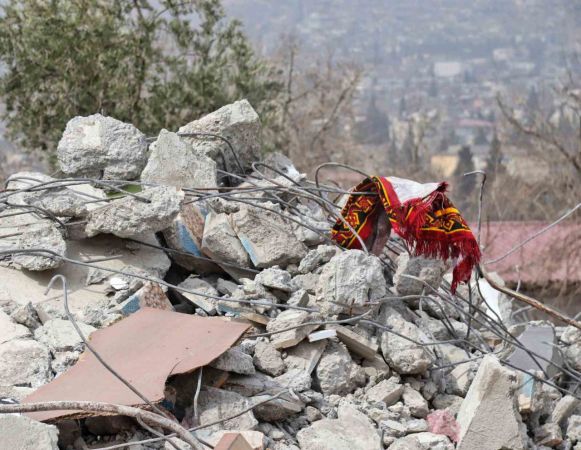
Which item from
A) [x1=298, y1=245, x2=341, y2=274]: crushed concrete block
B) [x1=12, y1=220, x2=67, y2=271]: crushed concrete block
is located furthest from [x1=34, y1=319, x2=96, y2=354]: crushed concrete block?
[x1=298, y1=245, x2=341, y2=274]: crushed concrete block

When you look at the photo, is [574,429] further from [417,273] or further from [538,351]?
[417,273]

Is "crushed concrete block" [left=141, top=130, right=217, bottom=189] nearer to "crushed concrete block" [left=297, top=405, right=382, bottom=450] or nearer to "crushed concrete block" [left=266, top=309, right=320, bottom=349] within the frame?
"crushed concrete block" [left=266, top=309, right=320, bottom=349]

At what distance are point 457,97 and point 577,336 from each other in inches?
1418

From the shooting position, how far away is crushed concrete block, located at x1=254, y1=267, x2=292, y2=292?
12.5 ft

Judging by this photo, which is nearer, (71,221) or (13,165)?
(71,221)

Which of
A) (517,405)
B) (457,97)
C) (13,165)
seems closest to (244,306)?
(517,405)

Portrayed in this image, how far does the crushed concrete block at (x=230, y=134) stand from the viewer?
4.93 metres

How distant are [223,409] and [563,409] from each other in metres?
1.61

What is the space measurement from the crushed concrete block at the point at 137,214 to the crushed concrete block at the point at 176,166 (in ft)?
1.61

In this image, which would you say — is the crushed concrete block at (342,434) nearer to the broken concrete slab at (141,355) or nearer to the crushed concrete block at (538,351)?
the broken concrete slab at (141,355)

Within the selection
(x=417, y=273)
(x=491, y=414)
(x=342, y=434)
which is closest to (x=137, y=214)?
(x=417, y=273)

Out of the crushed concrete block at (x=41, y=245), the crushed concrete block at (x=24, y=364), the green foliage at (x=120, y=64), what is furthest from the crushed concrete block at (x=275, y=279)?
the green foliage at (x=120, y=64)

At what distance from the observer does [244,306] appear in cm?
374

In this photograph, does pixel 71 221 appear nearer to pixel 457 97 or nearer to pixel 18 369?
pixel 18 369
